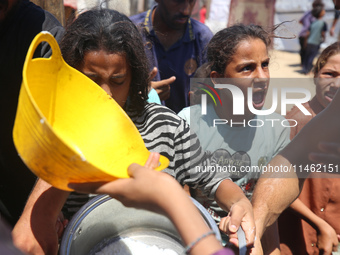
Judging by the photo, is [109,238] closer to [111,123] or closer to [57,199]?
[57,199]

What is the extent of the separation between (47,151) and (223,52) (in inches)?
60.2

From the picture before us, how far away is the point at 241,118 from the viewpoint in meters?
2.18

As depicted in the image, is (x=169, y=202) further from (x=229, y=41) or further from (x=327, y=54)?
(x=327, y=54)

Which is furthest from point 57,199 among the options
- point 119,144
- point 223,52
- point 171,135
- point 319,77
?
point 319,77

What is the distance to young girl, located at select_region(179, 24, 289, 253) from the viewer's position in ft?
6.70

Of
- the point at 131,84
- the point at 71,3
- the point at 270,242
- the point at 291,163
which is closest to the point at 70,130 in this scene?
the point at 131,84

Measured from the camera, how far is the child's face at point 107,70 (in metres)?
1.50

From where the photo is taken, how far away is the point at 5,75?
1688 millimetres

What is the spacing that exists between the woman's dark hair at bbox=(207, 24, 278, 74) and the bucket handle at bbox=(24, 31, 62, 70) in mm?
1285

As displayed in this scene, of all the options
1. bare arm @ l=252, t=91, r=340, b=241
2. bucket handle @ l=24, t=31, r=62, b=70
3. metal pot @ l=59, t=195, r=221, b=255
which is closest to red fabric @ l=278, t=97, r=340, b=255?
bare arm @ l=252, t=91, r=340, b=241

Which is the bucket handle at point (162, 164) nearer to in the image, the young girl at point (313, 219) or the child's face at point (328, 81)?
the young girl at point (313, 219)

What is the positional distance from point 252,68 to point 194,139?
0.75m

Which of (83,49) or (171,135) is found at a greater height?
(83,49)

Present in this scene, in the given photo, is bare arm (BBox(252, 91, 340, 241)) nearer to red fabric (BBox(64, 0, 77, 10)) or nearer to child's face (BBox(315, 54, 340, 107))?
child's face (BBox(315, 54, 340, 107))
